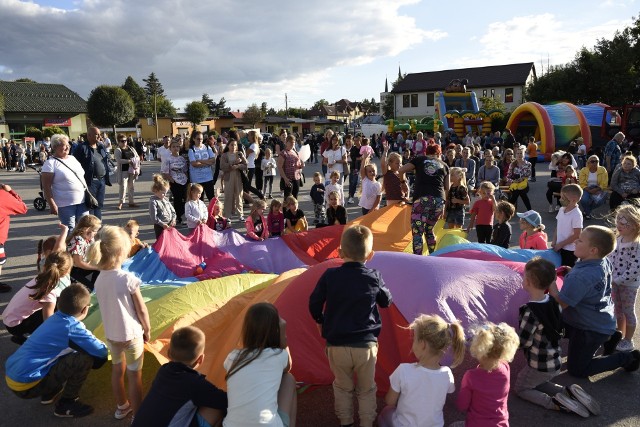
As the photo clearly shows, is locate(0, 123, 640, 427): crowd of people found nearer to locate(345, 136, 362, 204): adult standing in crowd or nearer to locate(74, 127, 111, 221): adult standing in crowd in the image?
locate(74, 127, 111, 221): adult standing in crowd

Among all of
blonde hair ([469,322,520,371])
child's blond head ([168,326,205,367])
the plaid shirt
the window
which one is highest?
the window

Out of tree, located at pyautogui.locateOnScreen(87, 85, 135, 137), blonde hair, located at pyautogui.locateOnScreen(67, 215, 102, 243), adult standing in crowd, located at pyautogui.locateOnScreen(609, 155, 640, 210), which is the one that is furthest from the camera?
tree, located at pyautogui.locateOnScreen(87, 85, 135, 137)

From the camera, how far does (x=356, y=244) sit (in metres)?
3.07

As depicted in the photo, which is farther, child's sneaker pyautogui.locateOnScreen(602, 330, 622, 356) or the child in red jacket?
the child in red jacket

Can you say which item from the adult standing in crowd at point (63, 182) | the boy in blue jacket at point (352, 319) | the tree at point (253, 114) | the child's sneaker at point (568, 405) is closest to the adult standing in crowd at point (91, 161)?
the adult standing in crowd at point (63, 182)

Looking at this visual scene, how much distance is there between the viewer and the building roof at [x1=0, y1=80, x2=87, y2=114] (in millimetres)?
48219

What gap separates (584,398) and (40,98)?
59928 mm

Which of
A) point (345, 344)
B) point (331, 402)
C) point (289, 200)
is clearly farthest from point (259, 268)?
point (345, 344)

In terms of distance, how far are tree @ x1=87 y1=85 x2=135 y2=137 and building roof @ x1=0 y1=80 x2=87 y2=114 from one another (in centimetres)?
330

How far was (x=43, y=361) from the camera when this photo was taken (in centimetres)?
349

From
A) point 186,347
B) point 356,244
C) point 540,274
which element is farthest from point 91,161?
point 540,274

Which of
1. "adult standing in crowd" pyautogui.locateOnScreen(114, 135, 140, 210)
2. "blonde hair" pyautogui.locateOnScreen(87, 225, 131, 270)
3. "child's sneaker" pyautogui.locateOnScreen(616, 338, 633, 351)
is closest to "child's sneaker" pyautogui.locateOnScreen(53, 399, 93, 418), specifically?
"blonde hair" pyautogui.locateOnScreen(87, 225, 131, 270)

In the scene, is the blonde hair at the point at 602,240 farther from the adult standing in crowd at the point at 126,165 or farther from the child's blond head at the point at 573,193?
the adult standing in crowd at the point at 126,165

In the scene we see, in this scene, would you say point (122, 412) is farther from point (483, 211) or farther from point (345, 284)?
point (483, 211)
